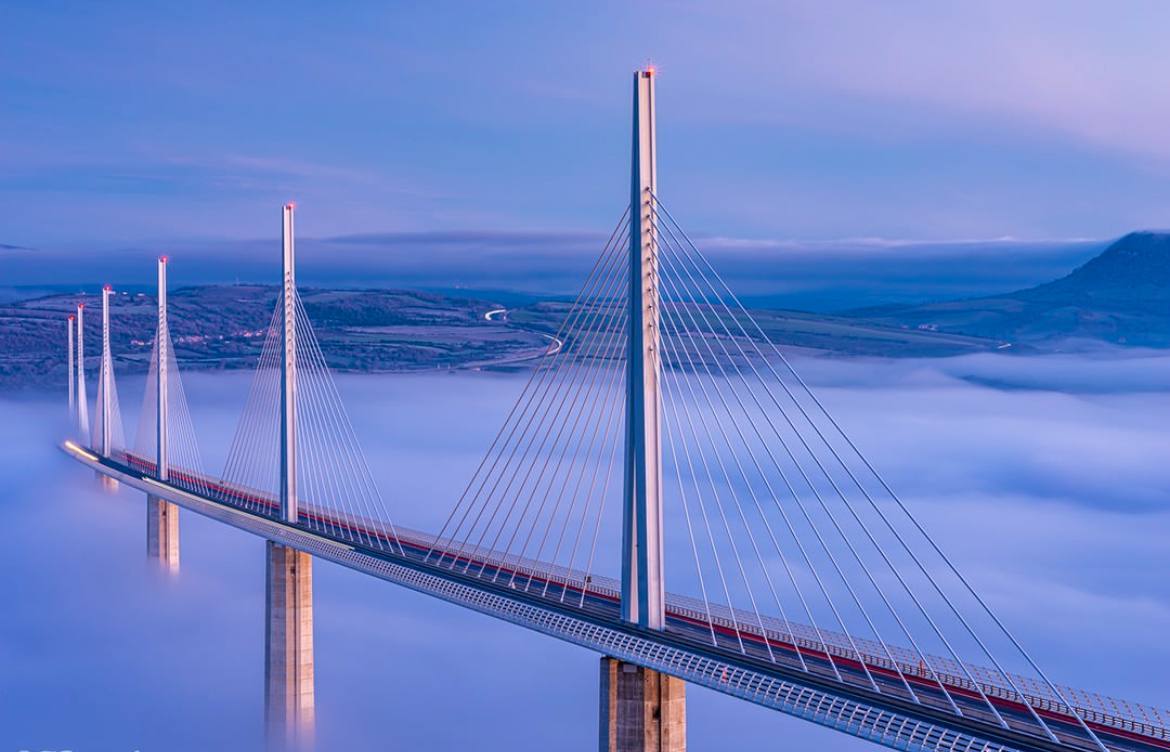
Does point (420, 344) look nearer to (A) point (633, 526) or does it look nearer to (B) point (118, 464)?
(B) point (118, 464)

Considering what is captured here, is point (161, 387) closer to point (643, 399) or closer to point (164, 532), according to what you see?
point (164, 532)

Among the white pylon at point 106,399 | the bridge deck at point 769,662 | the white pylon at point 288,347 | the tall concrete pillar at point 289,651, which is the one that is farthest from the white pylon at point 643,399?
the white pylon at point 106,399

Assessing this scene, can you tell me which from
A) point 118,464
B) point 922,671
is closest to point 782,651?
point 922,671

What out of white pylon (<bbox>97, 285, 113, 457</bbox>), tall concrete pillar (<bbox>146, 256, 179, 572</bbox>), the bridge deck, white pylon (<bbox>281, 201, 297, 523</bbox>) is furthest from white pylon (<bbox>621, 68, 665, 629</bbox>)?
white pylon (<bbox>97, 285, 113, 457</bbox>)

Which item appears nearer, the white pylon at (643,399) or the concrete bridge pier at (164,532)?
the white pylon at (643,399)

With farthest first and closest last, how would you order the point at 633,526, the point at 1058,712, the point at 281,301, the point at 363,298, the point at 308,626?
the point at 363,298, the point at 281,301, the point at 308,626, the point at 633,526, the point at 1058,712

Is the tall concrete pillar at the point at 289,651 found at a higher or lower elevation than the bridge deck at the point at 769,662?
lower

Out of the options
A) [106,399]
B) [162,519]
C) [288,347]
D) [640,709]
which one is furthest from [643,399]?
[106,399]

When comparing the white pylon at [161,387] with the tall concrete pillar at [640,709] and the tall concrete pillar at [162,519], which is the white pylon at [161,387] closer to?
the tall concrete pillar at [162,519]
